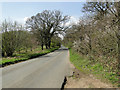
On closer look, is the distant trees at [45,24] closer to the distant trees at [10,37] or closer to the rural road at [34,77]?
the distant trees at [10,37]

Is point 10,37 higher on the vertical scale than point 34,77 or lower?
higher

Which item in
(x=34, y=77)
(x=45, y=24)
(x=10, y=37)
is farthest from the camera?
(x=45, y=24)

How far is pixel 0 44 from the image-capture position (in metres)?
18.5

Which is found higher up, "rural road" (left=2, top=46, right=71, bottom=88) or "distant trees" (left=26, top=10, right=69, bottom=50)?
"distant trees" (left=26, top=10, right=69, bottom=50)

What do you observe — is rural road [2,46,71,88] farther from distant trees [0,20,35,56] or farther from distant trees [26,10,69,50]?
distant trees [26,10,69,50]

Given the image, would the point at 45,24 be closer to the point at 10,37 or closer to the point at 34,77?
the point at 10,37

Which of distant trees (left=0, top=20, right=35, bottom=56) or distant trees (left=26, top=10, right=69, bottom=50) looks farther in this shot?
distant trees (left=26, top=10, right=69, bottom=50)

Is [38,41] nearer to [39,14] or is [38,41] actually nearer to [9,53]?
[39,14]

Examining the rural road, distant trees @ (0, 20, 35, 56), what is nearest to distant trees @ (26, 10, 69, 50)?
distant trees @ (0, 20, 35, 56)

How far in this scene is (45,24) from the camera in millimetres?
40000

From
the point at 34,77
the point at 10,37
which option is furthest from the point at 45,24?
the point at 34,77

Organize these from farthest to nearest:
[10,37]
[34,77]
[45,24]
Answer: [45,24]
[10,37]
[34,77]

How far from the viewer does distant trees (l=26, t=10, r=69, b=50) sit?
38.3m

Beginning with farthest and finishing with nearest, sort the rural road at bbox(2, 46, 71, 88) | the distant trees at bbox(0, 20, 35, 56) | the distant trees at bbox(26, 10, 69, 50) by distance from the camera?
1. the distant trees at bbox(26, 10, 69, 50)
2. the distant trees at bbox(0, 20, 35, 56)
3. the rural road at bbox(2, 46, 71, 88)
